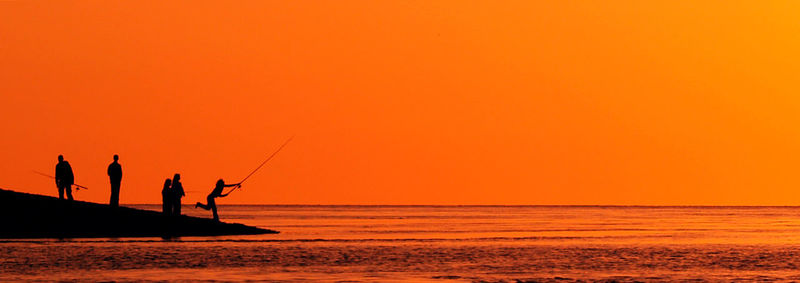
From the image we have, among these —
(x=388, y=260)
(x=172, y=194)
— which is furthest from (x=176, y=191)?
(x=388, y=260)

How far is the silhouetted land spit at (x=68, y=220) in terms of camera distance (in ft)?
164

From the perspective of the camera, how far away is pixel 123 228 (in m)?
52.2

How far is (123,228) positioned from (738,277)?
2463 cm

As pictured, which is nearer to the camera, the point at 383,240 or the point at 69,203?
the point at 69,203

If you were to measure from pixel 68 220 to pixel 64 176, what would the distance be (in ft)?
12.6

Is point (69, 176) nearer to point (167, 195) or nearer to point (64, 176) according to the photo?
point (64, 176)

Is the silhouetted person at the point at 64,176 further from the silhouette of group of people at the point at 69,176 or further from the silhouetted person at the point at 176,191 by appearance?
the silhouetted person at the point at 176,191

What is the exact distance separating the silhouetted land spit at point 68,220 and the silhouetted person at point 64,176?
2281mm

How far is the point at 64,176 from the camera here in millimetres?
47219

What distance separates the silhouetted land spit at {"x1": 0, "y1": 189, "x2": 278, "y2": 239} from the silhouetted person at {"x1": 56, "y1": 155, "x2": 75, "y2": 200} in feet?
7.48

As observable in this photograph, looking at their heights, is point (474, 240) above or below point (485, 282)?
above

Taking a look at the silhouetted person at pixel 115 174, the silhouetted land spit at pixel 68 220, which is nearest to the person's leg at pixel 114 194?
the silhouetted person at pixel 115 174

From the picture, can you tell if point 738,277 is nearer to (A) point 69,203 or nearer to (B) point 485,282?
(B) point 485,282

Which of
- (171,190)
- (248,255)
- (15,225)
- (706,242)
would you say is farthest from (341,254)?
(706,242)
